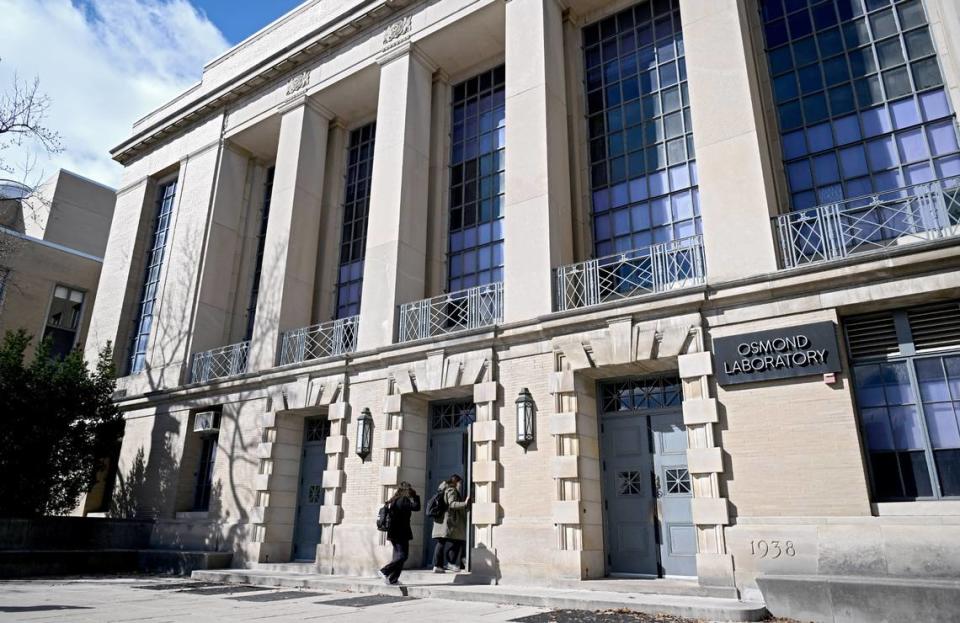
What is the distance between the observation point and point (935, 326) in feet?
31.9

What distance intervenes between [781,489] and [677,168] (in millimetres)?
7110

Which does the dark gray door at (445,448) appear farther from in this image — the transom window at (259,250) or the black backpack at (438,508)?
the transom window at (259,250)

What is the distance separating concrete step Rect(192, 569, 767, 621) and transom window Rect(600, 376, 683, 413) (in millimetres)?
3470

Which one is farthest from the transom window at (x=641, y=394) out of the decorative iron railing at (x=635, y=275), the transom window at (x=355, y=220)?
the transom window at (x=355, y=220)

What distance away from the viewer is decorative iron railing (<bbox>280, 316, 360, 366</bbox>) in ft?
56.7

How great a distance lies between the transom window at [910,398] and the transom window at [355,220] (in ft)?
42.0

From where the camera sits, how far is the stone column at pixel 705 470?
9.85 m

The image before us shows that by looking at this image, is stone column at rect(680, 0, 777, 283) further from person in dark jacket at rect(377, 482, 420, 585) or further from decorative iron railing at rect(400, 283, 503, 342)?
person in dark jacket at rect(377, 482, 420, 585)

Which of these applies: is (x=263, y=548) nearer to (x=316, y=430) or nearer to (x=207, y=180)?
(x=316, y=430)

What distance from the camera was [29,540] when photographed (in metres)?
16.9

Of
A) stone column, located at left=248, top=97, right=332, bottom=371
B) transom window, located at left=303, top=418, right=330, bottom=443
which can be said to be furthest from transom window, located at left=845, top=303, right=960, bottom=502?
stone column, located at left=248, top=97, right=332, bottom=371

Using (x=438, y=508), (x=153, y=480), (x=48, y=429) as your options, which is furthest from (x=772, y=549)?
(x=48, y=429)

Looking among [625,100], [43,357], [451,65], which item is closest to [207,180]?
[43,357]

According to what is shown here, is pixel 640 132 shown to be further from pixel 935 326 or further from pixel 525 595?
pixel 525 595
